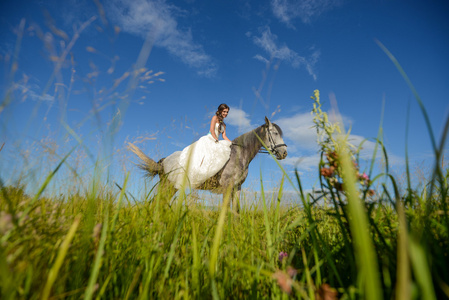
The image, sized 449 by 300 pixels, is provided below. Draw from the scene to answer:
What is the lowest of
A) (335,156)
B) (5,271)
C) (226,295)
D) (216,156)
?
(226,295)

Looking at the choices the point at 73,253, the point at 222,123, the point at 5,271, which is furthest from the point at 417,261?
the point at 222,123

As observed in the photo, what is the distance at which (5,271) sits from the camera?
0.45 metres

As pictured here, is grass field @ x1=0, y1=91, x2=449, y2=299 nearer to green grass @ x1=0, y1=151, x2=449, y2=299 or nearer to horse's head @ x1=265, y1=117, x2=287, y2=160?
green grass @ x1=0, y1=151, x2=449, y2=299

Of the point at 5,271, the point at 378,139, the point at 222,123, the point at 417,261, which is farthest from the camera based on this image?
the point at 222,123

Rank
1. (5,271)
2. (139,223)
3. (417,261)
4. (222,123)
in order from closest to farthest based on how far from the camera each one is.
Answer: (417,261) < (5,271) < (139,223) < (222,123)

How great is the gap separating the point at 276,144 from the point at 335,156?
215 inches

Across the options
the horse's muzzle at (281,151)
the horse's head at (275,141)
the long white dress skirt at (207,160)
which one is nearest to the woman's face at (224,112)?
the long white dress skirt at (207,160)

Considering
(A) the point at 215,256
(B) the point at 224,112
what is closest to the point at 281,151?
(B) the point at 224,112

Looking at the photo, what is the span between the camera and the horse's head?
6105mm

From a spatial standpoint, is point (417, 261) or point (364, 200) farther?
point (364, 200)

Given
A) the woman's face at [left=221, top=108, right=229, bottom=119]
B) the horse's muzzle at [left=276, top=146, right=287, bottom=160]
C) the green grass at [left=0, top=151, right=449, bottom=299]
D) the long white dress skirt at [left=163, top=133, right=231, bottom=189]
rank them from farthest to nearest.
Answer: the woman's face at [left=221, top=108, right=229, bottom=119] → the horse's muzzle at [left=276, top=146, right=287, bottom=160] → the long white dress skirt at [left=163, top=133, right=231, bottom=189] → the green grass at [left=0, top=151, right=449, bottom=299]

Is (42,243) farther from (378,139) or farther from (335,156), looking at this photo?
(378,139)

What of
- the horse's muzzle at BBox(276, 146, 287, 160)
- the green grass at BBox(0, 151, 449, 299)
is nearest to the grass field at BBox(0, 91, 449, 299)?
the green grass at BBox(0, 151, 449, 299)

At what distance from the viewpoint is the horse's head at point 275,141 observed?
6105mm
